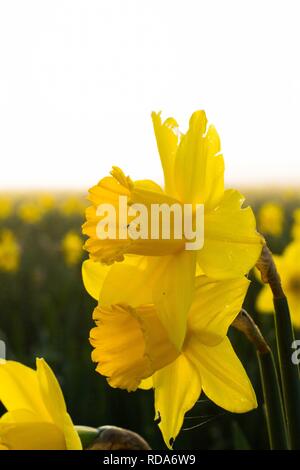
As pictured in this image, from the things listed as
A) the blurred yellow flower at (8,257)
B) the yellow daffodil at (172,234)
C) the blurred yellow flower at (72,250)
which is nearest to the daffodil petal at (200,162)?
the yellow daffodil at (172,234)

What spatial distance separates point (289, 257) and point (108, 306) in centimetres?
143

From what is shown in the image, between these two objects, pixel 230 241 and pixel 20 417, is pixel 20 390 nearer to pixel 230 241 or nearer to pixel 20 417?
pixel 20 417

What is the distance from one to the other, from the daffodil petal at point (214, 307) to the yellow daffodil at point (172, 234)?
0.03 m

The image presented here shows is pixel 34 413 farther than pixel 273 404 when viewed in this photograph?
Yes

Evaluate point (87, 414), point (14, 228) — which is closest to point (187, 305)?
point (87, 414)

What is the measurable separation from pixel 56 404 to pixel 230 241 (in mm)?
283

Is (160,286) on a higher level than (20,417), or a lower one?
higher

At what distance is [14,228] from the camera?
7.53 meters

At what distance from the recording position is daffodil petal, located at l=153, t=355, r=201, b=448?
30.1 inches

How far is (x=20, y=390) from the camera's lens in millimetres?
771

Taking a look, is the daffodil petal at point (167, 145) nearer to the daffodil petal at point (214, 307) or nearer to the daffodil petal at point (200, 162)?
the daffodil petal at point (200, 162)

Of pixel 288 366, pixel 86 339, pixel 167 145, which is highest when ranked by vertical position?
pixel 167 145

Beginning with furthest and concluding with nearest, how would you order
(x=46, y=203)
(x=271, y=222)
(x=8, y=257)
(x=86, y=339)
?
(x=46, y=203)
(x=271, y=222)
(x=8, y=257)
(x=86, y=339)

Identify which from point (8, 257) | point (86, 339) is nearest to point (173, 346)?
point (86, 339)
